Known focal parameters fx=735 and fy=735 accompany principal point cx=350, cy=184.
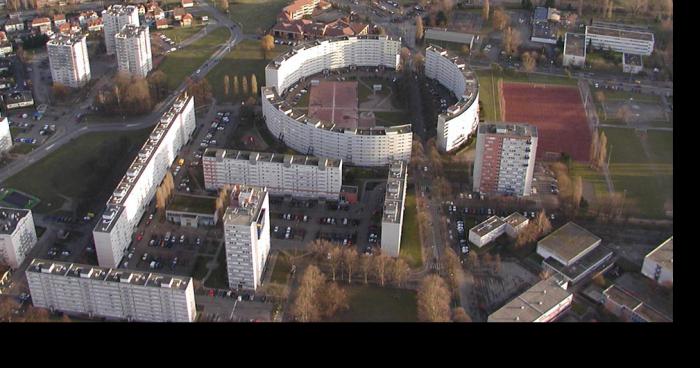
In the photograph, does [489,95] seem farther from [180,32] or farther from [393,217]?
[180,32]

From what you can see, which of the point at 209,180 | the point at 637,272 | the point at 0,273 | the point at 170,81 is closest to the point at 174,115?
the point at 209,180

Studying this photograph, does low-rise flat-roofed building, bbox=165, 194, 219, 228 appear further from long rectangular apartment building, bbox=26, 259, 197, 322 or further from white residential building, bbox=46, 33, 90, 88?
white residential building, bbox=46, 33, 90, 88

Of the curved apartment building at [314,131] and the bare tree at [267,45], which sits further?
the bare tree at [267,45]

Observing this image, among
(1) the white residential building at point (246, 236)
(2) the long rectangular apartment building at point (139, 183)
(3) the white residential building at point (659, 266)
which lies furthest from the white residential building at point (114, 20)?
(3) the white residential building at point (659, 266)

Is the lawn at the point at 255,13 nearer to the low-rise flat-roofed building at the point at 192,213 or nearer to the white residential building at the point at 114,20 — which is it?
the white residential building at the point at 114,20

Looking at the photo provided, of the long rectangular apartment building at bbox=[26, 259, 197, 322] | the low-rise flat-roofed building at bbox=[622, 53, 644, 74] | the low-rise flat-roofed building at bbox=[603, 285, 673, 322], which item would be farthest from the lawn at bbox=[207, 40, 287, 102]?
the low-rise flat-roofed building at bbox=[603, 285, 673, 322]

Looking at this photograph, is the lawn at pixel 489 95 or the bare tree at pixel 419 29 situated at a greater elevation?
the bare tree at pixel 419 29
